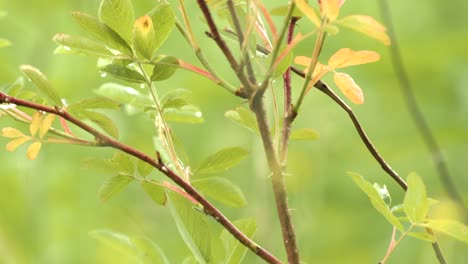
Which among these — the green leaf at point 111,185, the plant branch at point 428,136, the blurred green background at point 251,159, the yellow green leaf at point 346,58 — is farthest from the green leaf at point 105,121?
the blurred green background at point 251,159

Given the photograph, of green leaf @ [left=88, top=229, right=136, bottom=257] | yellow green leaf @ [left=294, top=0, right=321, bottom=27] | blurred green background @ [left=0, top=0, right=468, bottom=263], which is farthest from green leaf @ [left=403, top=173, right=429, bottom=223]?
blurred green background @ [left=0, top=0, right=468, bottom=263]

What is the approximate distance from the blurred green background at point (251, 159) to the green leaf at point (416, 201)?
0.91m

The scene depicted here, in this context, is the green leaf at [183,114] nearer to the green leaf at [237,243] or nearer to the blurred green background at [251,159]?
the green leaf at [237,243]

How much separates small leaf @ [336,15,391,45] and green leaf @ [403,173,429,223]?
102 millimetres

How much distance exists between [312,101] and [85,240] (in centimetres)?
56

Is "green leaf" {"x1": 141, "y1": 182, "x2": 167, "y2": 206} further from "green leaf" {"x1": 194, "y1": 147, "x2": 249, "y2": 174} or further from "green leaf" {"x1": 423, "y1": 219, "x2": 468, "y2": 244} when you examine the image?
"green leaf" {"x1": 423, "y1": 219, "x2": 468, "y2": 244}

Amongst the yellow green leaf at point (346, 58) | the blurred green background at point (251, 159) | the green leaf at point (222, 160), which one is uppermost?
the yellow green leaf at point (346, 58)

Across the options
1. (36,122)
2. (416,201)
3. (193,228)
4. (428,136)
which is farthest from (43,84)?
(428,136)

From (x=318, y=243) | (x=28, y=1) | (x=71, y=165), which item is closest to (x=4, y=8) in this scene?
(x=28, y=1)

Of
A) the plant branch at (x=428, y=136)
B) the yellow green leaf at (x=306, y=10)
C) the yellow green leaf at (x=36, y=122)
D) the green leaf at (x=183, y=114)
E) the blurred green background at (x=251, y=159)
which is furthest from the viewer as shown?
the blurred green background at (x=251, y=159)

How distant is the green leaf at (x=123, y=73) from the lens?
0.48 meters

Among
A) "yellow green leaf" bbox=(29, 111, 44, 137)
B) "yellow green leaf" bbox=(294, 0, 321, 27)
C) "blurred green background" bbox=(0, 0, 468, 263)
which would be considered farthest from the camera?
"blurred green background" bbox=(0, 0, 468, 263)

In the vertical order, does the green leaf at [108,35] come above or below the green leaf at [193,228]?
above

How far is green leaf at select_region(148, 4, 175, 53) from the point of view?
18.6 inches
